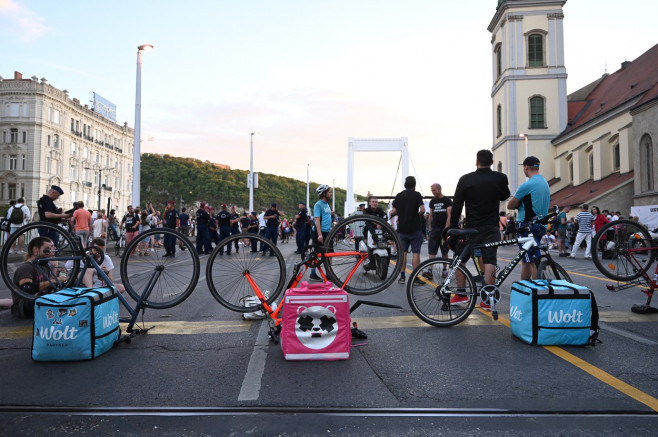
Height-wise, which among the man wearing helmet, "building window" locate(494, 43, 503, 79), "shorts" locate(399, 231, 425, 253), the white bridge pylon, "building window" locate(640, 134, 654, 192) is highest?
"building window" locate(494, 43, 503, 79)

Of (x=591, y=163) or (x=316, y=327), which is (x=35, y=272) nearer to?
(x=316, y=327)

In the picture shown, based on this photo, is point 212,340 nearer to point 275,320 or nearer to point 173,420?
point 275,320

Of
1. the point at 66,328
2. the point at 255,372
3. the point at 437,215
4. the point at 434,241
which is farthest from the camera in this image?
the point at 437,215

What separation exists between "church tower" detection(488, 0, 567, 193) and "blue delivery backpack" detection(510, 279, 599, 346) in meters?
52.5

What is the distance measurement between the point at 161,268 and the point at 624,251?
217 inches

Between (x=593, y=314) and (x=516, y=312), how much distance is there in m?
0.66

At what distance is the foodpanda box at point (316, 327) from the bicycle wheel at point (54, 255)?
2855mm

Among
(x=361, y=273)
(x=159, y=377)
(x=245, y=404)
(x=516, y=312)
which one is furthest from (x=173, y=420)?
(x=516, y=312)

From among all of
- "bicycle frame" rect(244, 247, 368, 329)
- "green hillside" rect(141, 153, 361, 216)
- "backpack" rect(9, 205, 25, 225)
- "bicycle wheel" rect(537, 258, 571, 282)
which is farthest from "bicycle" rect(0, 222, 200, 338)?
"green hillside" rect(141, 153, 361, 216)

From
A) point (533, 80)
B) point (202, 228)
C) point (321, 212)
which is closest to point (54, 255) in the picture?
point (321, 212)

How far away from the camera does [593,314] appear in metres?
4.62

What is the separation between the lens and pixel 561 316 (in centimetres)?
462

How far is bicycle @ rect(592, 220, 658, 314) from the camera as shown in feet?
20.5

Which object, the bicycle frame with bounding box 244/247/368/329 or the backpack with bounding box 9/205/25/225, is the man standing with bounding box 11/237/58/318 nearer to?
the bicycle frame with bounding box 244/247/368/329
